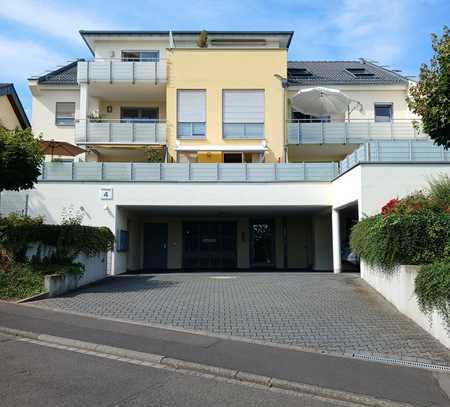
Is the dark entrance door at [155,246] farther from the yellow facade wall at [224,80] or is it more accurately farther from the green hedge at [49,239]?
the green hedge at [49,239]

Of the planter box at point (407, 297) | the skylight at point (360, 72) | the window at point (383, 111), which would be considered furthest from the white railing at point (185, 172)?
the skylight at point (360, 72)

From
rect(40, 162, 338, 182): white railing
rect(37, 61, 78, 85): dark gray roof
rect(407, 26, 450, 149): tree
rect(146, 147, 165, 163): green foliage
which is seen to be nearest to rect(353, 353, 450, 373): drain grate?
rect(407, 26, 450, 149): tree

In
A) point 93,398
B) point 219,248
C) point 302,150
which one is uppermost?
point 302,150

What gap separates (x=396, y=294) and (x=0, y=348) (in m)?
7.82

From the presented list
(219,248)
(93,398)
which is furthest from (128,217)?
(93,398)

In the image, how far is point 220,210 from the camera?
930 inches

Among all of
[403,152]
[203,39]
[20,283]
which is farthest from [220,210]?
[20,283]

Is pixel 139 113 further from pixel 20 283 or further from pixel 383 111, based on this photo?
pixel 20 283

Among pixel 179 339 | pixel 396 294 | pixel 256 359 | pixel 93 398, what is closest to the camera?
pixel 93 398

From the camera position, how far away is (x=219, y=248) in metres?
27.1

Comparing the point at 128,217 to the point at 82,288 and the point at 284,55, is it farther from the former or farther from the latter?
the point at 284,55

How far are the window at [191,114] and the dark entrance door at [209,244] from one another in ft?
15.0

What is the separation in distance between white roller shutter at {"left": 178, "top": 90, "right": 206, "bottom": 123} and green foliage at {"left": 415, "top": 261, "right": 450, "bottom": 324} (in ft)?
62.0

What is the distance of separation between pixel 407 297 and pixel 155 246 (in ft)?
57.9
